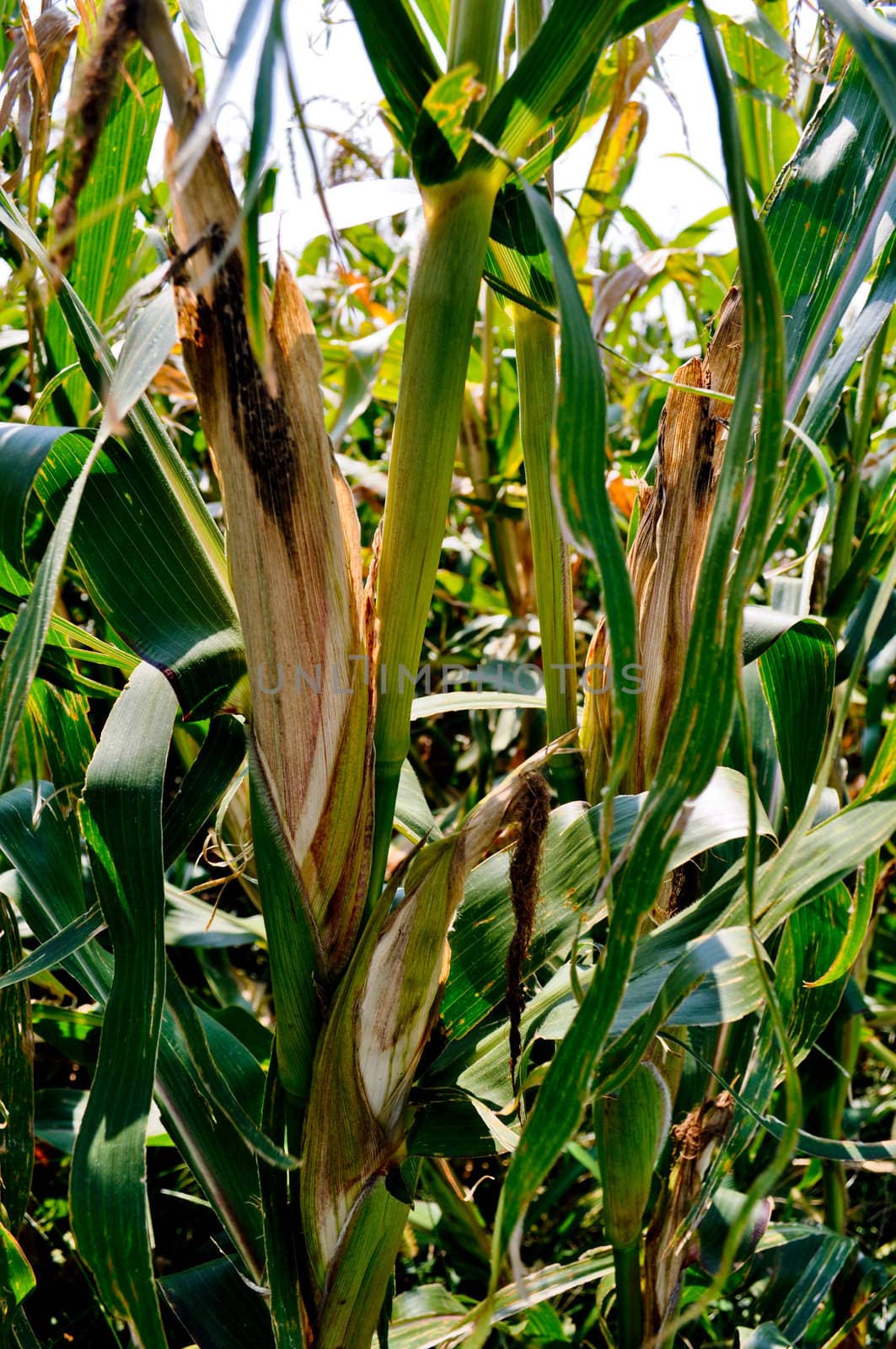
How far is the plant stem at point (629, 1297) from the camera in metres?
0.51

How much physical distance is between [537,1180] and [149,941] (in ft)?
0.53

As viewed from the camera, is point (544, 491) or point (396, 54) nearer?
point (396, 54)

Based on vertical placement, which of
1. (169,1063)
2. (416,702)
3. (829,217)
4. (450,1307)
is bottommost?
(450,1307)

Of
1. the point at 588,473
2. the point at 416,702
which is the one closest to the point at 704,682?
the point at 588,473

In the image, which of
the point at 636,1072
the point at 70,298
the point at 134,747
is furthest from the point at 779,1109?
the point at 70,298

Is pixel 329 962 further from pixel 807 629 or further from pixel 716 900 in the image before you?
pixel 807 629

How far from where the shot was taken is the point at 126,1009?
34 cm

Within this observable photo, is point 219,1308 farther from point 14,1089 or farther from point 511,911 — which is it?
point 511,911

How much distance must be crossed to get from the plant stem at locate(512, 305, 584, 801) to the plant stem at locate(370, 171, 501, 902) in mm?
81

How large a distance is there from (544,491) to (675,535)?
7cm

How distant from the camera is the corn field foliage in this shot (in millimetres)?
281

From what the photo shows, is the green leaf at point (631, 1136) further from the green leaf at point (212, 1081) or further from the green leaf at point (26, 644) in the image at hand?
the green leaf at point (26, 644)

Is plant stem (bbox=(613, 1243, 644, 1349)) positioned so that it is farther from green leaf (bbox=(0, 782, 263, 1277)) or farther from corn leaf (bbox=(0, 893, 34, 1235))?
corn leaf (bbox=(0, 893, 34, 1235))

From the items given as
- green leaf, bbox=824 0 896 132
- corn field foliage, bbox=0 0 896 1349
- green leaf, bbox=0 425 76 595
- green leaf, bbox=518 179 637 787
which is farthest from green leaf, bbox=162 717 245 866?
green leaf, bbox=824 0 896 132
